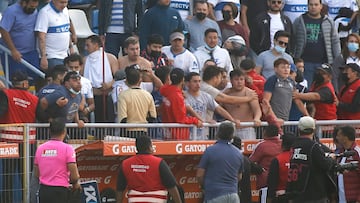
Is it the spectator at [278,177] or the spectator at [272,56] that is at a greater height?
the spectator at [272,56]

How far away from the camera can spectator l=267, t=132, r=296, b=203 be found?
62.0ft

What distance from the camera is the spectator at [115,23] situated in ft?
74.4

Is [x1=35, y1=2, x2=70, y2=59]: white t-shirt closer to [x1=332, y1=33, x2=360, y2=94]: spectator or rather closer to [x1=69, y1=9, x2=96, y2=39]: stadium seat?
[x1=69, y1=9, x2=96, y2=39]: stadium seat

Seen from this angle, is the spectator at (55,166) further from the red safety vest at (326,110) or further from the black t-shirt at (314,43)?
the black t-shirt at (314,43)

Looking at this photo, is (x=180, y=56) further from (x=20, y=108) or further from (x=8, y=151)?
(x=8, y=151)

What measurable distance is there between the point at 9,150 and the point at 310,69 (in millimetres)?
7128

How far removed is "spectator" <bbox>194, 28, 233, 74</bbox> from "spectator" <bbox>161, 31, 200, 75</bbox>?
444 millimetres

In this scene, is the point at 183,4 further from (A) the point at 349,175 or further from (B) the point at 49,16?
(A) the point at 349,175

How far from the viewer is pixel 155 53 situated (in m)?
21.8

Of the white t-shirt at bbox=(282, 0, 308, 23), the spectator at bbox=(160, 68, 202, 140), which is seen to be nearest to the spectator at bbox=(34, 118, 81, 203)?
the spectator at bbox=(160, 68, 202, 140)

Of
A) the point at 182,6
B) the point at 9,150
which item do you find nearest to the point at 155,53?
the point at 182,6

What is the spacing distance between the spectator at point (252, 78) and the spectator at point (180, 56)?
0.82 m

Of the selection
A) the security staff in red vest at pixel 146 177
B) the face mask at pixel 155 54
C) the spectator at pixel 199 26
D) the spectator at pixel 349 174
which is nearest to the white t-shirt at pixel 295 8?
the spectator at pixel 199 26

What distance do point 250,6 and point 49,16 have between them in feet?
15.4
